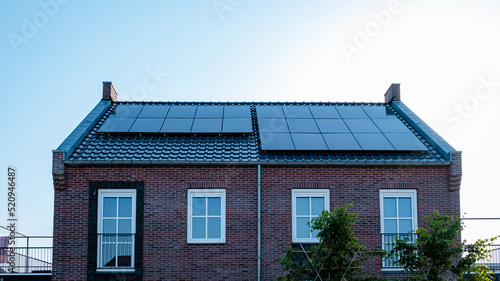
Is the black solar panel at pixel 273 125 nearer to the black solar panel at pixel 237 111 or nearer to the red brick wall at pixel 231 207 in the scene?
the black solar panel at pixel 237 111

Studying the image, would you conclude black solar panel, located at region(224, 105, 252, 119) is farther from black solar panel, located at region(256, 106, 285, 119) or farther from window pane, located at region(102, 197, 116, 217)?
window pane, located at region(102, 197, 116, 217)

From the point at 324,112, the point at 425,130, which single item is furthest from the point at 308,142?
the point at 425,130

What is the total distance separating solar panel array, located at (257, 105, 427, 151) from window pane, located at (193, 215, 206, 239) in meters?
2.71

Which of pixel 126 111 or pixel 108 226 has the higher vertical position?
pixel 126 111

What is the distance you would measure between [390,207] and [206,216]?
16.8 feet

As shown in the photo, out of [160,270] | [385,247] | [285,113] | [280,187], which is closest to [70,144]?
[160,270]

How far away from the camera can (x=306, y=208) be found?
1684 cm

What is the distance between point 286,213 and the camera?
16.6m

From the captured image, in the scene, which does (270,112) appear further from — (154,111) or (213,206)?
(213,206)

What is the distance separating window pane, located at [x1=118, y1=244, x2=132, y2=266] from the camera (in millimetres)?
16281

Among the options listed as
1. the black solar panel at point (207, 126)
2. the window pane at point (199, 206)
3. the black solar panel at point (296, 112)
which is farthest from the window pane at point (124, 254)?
the black solar panel at point (296, 112)

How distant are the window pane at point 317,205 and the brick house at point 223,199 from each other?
0.03 m

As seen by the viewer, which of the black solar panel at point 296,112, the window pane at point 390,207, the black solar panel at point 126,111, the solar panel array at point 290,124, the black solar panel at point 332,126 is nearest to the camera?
the window pane at point 390,207

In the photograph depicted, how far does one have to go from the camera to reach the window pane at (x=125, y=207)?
655 inches
